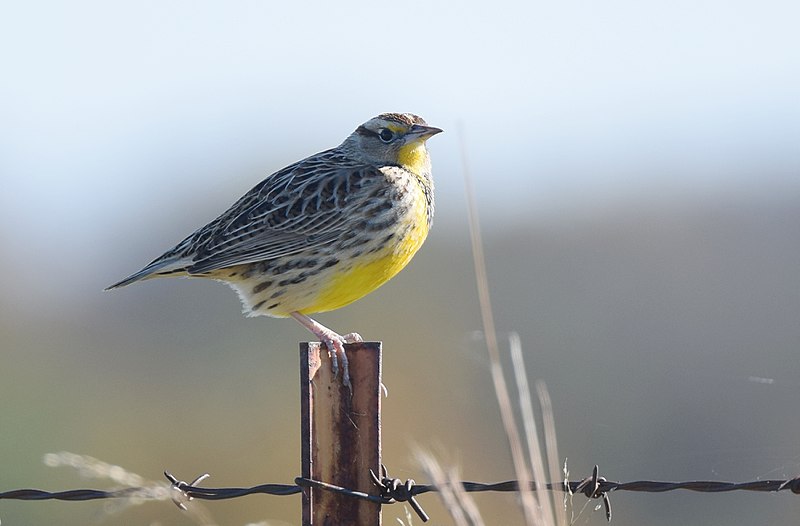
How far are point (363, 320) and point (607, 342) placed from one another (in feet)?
9.52

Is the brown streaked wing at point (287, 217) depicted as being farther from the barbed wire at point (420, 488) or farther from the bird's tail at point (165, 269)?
the barbed wire at point (420, 488)

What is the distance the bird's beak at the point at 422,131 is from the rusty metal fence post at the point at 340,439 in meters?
2.24

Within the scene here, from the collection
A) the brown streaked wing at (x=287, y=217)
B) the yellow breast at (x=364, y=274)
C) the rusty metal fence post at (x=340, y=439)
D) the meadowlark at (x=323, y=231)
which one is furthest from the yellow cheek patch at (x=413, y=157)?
the rusty metal fence post at (x=340, y=439)

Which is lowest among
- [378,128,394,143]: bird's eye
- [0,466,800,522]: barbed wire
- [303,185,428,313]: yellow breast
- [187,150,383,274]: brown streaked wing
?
[0,466,800,522]: barbed wire

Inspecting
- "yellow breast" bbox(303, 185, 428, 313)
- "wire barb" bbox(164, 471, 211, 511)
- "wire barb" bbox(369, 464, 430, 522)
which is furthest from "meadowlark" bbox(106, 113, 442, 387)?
"wire barb" bbox(369, 464, 430, 522)

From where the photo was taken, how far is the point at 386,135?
20.6 feet

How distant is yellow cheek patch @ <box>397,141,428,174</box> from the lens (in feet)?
20.2

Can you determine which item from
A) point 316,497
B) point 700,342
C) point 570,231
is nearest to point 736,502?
point 700,342

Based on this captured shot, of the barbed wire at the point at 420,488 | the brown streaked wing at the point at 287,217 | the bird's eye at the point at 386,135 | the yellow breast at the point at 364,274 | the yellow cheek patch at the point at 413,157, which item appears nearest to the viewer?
the barbed wire at the point at 420,488

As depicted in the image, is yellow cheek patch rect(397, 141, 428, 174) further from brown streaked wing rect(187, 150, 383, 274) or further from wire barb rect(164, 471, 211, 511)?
wire barb rect(164, 471, 211, 511)

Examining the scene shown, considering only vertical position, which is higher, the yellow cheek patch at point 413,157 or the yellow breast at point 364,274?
the yellow cheek patch at point 413,157

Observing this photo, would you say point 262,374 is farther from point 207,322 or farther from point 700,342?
point 700,342

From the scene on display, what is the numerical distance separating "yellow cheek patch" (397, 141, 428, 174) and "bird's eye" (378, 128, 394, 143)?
82 millimetres

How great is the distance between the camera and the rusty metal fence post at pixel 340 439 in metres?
3.96
